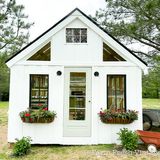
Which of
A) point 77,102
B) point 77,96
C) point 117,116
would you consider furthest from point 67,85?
point 117,116

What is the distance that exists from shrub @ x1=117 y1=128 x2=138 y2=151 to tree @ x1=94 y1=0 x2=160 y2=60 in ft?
14.2

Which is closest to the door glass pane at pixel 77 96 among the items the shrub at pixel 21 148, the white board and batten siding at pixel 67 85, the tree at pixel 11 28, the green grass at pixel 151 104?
Answer: the white board and batten siding at pixel 67 85

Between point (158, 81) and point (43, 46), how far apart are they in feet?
18.4

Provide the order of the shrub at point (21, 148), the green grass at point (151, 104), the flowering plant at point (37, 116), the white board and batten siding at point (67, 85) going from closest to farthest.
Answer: the shrub at point (21, 148)
the flowering plant at point (37, 116)
the white board and batten siding at point (67, 85)
the green grass at point (151, 104)

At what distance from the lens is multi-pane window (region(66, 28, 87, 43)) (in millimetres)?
9164

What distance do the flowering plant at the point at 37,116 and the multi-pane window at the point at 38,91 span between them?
A: 37 cm

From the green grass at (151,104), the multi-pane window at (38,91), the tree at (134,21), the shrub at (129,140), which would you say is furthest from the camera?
the green grass at (151,104)

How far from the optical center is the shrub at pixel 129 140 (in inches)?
318

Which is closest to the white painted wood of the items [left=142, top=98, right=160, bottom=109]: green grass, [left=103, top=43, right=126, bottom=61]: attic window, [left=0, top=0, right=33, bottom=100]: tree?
[left=103, top=43, right=126, bottom=61]: attic window

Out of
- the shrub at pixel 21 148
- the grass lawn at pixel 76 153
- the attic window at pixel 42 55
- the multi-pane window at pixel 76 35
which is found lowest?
the grass lawn at pixel 76 153

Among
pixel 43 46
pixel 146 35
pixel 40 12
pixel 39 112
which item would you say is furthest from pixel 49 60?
pixel 40 12

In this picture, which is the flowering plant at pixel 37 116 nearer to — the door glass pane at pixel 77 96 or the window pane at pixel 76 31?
the door glass pane at pixel 77 96

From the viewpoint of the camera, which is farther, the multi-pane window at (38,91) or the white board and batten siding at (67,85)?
the multi-pane window at (38,91)

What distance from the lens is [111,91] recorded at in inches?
359
